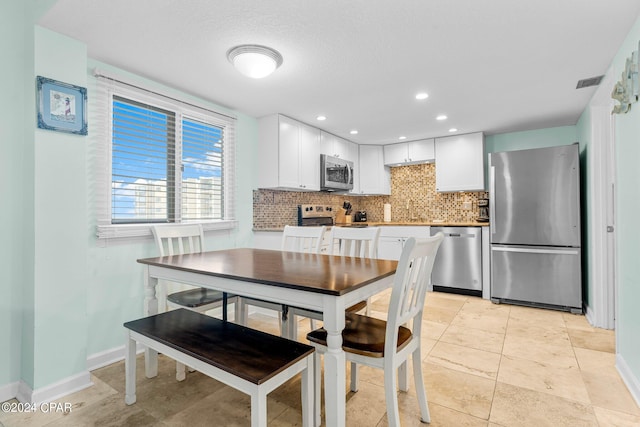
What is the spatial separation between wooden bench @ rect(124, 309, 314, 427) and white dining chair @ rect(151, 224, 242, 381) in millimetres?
278

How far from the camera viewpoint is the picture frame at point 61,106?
1841mm

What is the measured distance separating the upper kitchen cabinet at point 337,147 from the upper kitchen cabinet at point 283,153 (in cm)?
33

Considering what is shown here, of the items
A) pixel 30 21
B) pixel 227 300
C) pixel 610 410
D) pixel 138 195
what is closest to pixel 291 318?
pixel 227 300

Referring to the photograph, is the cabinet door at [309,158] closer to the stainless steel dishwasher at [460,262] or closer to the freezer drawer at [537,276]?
the stainless steel dishwasher at [460,262]

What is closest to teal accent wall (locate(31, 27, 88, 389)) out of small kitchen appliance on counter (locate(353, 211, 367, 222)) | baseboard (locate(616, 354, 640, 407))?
baseboard (locate(616, 354, 640, 407))

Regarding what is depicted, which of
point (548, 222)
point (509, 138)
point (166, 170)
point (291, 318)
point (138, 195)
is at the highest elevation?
point (509, 138)

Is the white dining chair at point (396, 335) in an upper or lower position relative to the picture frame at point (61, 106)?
lower

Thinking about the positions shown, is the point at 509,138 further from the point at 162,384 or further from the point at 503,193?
the point at 162,384

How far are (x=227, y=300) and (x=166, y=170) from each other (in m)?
1.31

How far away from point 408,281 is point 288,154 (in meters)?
2.53

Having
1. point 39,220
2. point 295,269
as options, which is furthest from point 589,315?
point 39,220

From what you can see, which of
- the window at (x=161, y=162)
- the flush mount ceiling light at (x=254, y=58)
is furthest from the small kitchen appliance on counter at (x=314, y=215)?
the flush mount ceiling light at (x=254, y=58)

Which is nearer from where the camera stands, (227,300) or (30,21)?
(30,21)

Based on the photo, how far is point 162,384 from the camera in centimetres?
201
